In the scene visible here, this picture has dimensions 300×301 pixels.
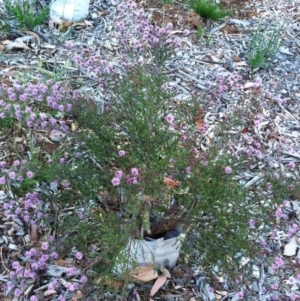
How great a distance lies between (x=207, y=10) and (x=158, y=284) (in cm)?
225

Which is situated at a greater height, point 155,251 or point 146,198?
point 146,198

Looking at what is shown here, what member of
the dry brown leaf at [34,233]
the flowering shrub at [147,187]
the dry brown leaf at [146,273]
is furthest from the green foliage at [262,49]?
the dry brown leaf at [34,233]

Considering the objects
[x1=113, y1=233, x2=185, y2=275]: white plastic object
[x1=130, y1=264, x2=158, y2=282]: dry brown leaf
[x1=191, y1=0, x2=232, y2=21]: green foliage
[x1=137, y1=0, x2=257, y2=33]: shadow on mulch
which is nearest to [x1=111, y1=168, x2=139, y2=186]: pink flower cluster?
[x1=113, y1=233, x2=185, y2=275]: white plastic object

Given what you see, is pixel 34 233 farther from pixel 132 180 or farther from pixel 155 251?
pixel 132 180

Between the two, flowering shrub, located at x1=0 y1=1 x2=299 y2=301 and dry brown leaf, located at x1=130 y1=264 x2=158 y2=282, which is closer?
flowering shrub, located at x1=0 y1=1 x2=299 y2=301

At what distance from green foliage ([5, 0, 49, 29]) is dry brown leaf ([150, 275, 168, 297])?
6.71 ft

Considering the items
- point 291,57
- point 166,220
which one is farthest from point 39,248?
point 291,57

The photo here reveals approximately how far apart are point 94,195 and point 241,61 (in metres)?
1.92

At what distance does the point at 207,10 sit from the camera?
3.82 m

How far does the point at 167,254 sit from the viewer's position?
7.52ft

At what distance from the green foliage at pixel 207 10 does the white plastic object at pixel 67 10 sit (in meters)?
0.81

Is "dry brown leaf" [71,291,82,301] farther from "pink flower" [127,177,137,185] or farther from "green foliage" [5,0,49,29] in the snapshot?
"green foliage" [5,0,49,29]

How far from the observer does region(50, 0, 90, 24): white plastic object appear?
11.9 ft

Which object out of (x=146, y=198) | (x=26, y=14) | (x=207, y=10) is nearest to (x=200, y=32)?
(x=207, y=10)
